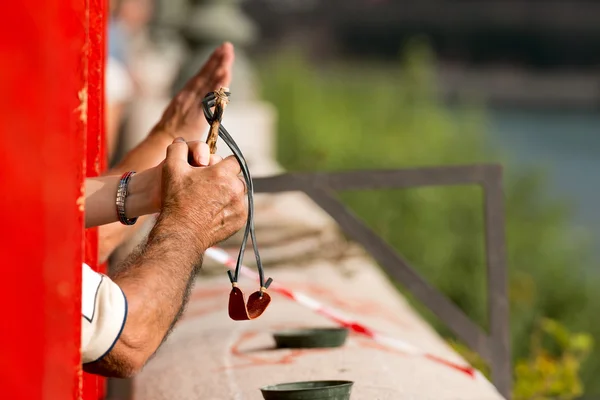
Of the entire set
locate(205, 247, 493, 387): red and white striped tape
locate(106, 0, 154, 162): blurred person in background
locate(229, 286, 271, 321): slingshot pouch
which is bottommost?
locate(205, 247, 493, 387): red and white striped tape

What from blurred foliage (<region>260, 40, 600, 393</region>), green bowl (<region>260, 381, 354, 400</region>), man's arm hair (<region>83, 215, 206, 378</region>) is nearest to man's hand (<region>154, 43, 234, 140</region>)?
green bowl (<region>260, 381, 354, 400</region>)

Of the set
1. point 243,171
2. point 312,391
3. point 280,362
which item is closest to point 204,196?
point 243,171

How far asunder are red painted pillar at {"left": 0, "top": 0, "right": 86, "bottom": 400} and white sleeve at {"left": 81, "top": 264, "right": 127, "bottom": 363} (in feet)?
0.51

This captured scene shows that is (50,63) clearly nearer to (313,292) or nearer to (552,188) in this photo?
(313,292)

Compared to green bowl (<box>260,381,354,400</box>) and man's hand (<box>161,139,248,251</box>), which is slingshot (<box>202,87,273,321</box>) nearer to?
man's hand (<box>161,139,248,251</box>)

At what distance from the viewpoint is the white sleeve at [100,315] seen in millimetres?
1941

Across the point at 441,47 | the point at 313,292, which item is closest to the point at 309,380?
the point at 313,292

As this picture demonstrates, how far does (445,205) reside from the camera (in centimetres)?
922

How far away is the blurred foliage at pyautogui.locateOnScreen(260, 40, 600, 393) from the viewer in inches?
336

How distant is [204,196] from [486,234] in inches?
77.2

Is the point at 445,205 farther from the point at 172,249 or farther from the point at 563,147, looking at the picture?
the point at 563,147

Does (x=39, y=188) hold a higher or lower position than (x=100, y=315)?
higher

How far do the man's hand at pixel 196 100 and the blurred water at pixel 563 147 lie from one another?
7.66m

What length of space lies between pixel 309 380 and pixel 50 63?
141cm
